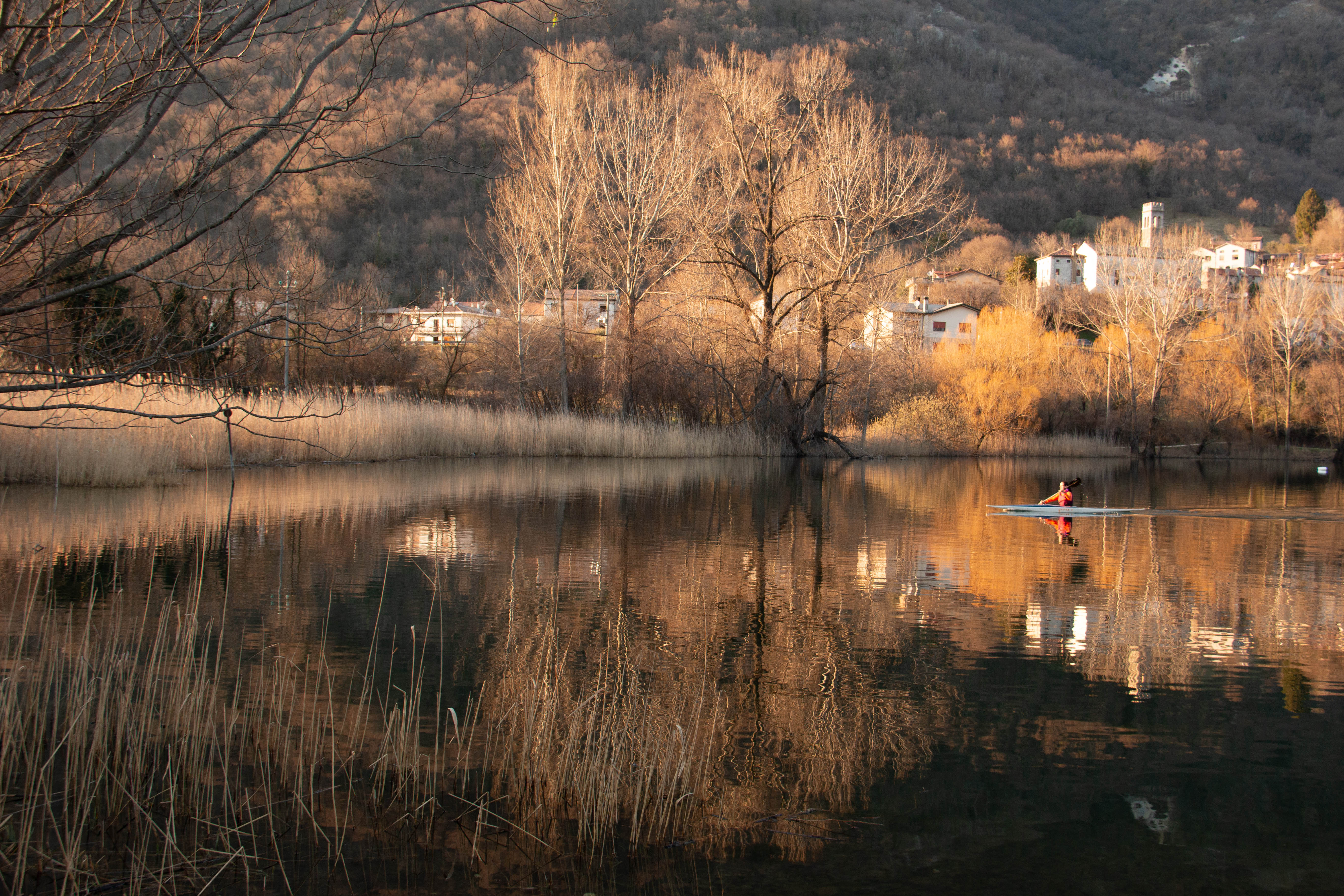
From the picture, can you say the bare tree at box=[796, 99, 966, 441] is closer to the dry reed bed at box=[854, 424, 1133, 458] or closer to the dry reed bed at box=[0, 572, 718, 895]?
Answer: the dry reed bed at box=[854, 424, 1133, 458]

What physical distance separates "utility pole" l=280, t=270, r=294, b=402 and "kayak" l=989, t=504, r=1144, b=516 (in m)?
11.2

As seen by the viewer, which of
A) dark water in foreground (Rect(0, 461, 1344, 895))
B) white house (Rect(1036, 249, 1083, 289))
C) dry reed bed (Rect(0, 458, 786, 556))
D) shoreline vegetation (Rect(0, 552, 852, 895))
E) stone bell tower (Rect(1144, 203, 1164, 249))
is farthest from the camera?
stone bell tower (Rect(1144, 203, 1164, 249))

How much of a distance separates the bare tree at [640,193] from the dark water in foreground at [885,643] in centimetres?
1673

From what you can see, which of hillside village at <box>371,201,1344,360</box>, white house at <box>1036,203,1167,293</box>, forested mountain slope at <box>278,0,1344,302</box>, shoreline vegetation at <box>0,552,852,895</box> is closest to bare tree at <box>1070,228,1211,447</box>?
hillside village at <box>371,201,1344,360</box>

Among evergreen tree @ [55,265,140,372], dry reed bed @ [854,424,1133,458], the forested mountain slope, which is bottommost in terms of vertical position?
dry reed bed @ [854,424,1133,458]

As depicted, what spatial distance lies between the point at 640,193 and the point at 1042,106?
104567 millimetres

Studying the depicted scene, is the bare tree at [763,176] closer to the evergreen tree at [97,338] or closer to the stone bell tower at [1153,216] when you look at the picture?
the evergreen tree at [97,338]

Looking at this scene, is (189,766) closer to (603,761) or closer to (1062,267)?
(603,761)

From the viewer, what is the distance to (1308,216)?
98000mm

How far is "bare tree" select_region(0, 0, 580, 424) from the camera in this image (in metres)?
3.45

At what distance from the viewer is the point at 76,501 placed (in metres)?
13.1

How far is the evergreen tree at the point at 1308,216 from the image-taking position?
321ft

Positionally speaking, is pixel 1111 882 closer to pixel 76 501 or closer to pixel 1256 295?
pixel 76 501

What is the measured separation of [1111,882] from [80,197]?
4.58m
